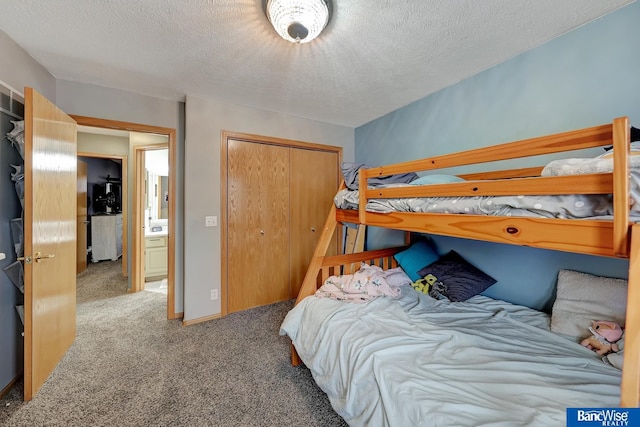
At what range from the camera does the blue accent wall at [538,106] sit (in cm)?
133

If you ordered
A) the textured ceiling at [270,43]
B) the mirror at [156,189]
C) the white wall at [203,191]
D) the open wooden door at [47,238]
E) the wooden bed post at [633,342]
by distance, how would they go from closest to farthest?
the wooden bed post at [633,342], the textured ceiling at [270,43], the open wooden door at [47,238], the white wall at [203,191], the mirror at [156,189]

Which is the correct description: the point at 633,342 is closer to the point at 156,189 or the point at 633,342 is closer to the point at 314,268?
the point at 314,268

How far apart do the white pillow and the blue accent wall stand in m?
0.10

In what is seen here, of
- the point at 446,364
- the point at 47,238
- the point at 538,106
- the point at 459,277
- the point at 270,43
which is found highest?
the point at 270,43

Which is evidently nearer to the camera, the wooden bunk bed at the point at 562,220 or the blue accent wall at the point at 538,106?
the wooden bunk bed at the point at 562,220

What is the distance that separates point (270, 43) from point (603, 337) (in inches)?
98.1

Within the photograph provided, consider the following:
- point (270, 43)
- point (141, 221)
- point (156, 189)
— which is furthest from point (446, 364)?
point (156, 189)

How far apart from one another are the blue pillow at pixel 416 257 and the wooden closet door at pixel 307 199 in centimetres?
125

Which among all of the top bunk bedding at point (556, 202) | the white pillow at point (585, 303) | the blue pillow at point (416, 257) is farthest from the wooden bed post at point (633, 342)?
the blue pillow at point (416, 257)

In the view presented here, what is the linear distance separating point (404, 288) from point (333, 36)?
1.91 metres

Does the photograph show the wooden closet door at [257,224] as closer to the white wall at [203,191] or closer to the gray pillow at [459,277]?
the white wall at [203,191]

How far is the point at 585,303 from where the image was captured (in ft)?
4.29

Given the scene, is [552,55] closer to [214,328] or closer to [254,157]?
[254,157]

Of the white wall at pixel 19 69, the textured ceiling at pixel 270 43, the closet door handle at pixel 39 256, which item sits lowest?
the closet door handle at pixel 39 256
